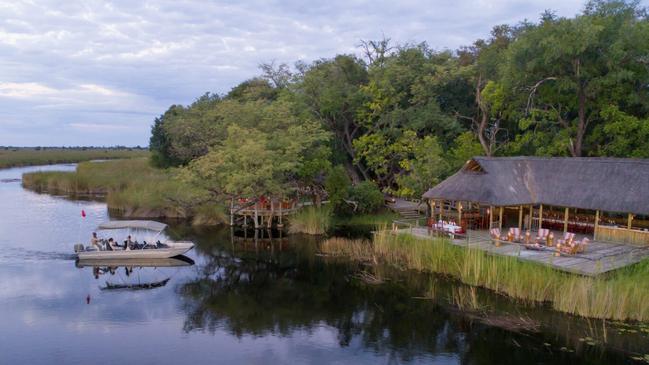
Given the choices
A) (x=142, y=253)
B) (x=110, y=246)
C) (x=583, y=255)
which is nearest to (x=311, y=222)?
(x=142, y=253)

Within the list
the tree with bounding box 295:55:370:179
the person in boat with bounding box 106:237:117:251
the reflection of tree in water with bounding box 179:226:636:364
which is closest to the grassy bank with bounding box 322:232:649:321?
the reflection of tree in water with bounding box 179:226:636:364

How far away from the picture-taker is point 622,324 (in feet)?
51.2

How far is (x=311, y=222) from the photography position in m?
31.7

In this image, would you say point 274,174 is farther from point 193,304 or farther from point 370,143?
point 193,304

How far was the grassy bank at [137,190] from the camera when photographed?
3500cm

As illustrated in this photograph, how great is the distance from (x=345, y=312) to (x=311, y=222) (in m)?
13.8

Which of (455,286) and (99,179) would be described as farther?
(99,179)

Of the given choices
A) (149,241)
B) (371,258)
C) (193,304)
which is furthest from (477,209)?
(149,241)

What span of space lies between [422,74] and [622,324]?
2721 cm

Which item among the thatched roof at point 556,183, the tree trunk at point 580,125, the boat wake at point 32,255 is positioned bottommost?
the boat wake at point 32,255

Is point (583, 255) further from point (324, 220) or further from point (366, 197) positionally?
point (366, 197)

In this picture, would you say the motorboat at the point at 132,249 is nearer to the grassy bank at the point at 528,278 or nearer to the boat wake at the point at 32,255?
the boat wake at the point at 32,255

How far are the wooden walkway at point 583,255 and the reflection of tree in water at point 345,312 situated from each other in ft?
9.93

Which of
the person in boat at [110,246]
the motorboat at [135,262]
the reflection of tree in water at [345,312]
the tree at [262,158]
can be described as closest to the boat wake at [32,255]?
the motorboat at [135,262]
